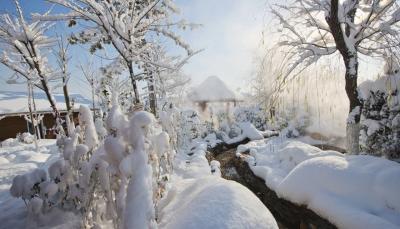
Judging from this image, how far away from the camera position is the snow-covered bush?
1906mm

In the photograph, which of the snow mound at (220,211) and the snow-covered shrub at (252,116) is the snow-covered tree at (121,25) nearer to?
the snow mound at (220,211)

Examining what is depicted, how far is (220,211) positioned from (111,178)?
2.71 feet

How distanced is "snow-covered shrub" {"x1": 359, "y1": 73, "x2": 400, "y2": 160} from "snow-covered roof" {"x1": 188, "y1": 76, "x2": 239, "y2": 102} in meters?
28.2

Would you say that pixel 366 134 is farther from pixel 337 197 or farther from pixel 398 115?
pixel 337 197

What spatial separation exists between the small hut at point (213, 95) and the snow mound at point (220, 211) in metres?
30.8

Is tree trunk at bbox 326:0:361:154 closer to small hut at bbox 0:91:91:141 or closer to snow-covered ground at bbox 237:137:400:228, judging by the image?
snow-covered ground at bbox 237:137:400:228

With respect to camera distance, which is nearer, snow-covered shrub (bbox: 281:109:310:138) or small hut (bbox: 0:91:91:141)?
snow-covered shrub (bbox: 281:109:310:138)

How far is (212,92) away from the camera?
37.1m

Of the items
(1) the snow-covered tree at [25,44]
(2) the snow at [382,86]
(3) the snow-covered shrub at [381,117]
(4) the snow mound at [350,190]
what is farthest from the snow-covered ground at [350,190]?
(1) the snow-covered tree at [25,44]

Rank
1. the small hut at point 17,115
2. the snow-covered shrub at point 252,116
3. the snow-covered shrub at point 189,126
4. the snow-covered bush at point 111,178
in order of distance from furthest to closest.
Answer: the small hut at point 17,115
the snow-covered shrub at point 252,116
the snow-covered shrub at point 189,126
the snow-covered bush at point 111,178

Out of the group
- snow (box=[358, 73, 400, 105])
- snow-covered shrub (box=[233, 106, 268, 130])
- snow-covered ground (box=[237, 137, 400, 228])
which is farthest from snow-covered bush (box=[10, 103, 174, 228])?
snow-covered shrub (box=[233, 106, 268, 130])

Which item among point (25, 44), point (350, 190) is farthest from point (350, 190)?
point (25, 44)

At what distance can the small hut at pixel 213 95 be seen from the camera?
115 ft

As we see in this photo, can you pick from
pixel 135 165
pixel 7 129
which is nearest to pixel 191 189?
pixel 135 165
